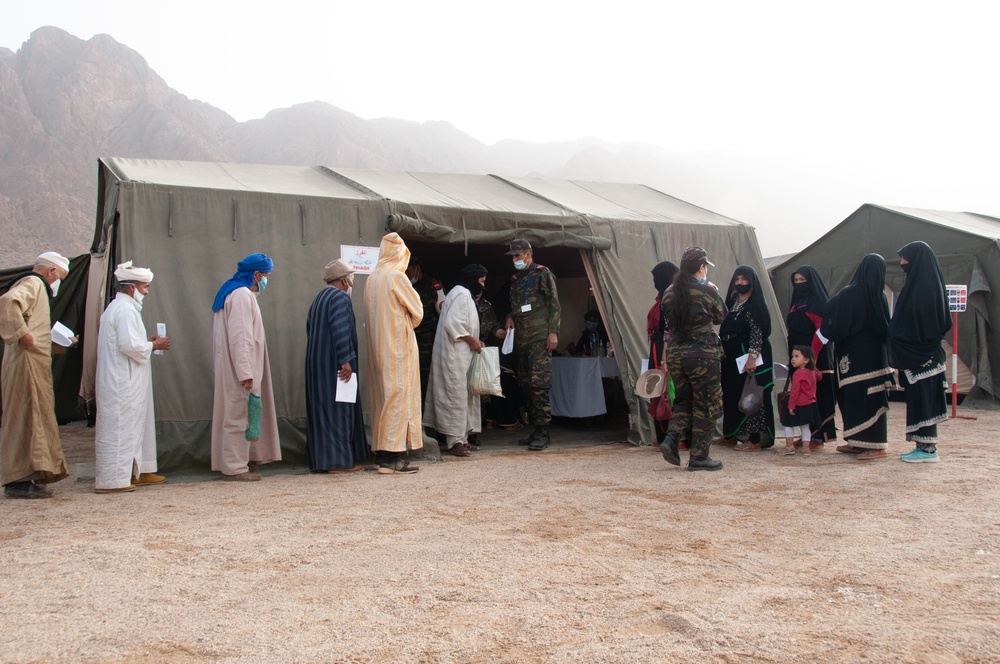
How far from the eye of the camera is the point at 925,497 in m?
4.32

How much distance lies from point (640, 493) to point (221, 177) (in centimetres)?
414

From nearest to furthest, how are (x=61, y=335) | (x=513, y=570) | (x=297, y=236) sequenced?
(x=513, y=570) → (x=61, y=335) → (x=297, y=236)

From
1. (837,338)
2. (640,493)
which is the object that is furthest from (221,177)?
(837,338)

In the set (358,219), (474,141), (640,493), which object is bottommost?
(640,493)

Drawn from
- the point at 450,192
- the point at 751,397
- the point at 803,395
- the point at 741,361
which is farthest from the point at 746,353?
the point at 450,192

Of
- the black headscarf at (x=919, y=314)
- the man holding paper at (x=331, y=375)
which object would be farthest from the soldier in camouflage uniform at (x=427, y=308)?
the black headscarf at (x=919, y=314)

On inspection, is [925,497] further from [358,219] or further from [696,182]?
[696,182]

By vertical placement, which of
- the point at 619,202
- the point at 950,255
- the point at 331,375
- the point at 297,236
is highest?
the point at 619,202

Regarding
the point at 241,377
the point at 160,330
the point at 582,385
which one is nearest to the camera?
the point at 241,377

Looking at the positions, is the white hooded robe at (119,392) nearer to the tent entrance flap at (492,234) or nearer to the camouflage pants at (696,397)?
the tent entrance flap at (492,234)

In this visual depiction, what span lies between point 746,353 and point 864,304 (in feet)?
3.20

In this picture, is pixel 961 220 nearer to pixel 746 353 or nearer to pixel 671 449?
pixel 746 353

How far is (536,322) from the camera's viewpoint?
6.67 m

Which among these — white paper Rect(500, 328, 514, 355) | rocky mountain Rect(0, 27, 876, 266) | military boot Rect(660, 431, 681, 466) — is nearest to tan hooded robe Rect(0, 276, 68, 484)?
white paper Rect(500, 328, 514, 355)
